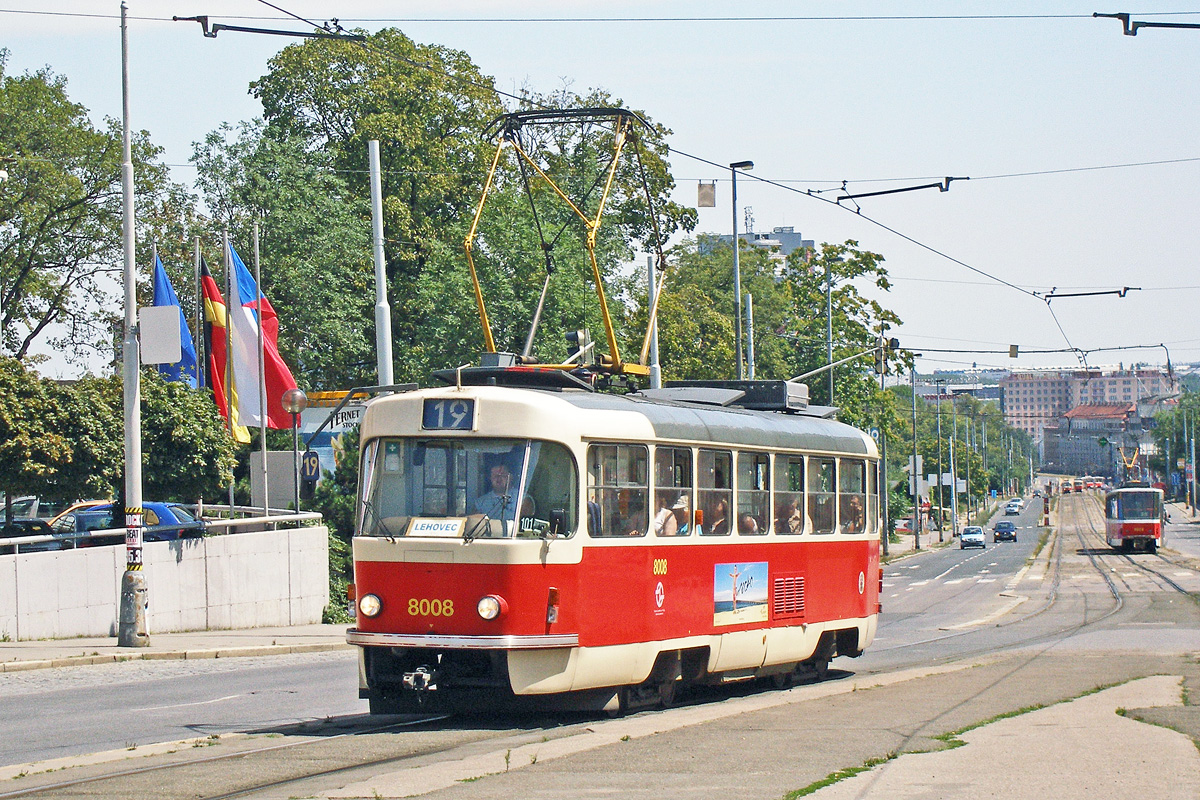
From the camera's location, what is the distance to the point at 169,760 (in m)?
10.2

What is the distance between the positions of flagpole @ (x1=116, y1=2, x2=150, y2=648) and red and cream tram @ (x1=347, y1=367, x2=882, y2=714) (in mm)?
9827

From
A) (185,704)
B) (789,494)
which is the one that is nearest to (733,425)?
(789,494)

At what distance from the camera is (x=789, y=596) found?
15680mm

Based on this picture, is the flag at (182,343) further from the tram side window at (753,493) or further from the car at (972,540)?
the car at (972,540)

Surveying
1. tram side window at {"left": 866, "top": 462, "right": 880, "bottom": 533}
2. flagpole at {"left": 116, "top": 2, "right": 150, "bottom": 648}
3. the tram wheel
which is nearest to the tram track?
the tram wheel

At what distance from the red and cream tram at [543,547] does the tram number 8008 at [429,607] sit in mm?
11

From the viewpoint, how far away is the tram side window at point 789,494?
1552cm

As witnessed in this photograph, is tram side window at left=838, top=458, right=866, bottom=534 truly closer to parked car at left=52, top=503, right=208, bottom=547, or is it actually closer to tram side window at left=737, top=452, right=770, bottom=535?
tram side window at left=737, top=452, right=770, bottom=535

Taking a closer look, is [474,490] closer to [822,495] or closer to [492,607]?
[492,607]

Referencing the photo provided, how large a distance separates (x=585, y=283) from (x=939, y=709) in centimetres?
3359

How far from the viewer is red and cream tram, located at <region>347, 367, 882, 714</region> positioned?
11.7 meters

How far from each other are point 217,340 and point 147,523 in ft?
16.8

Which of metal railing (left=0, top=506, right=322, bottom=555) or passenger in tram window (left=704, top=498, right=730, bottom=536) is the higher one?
passenger in tram window (left=704, top=498, right=730, bottom=536)

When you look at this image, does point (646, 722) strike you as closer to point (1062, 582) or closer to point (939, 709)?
point (939, 709)
